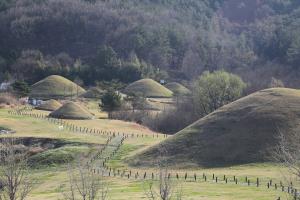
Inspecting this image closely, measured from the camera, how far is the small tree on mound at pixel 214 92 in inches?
4166

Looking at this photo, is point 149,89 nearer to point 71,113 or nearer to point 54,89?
point 54,89

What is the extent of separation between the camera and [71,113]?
10350 centimetres

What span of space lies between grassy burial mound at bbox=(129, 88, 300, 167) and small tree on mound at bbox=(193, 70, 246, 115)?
29.8 metres

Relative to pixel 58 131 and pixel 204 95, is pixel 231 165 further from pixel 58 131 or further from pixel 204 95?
pixel 204 95

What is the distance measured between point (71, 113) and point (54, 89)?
43767 mm

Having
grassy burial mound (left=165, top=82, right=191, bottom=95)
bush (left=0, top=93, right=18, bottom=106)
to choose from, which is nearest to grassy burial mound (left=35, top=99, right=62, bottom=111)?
bush (left=0, top=93, right=18, bottom=106)

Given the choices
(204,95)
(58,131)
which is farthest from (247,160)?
(204,95)

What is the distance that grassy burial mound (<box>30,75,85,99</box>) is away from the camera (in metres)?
142

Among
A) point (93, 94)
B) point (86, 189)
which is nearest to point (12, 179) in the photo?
point (86, 189)

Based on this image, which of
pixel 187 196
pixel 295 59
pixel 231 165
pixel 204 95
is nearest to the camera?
pixel 187 196

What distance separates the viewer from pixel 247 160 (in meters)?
62.3

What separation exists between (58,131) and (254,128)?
30486 millimetres

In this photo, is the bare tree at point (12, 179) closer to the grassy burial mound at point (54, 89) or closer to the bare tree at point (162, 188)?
the bare tree at point (162, 188)

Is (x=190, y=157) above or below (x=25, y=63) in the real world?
below
